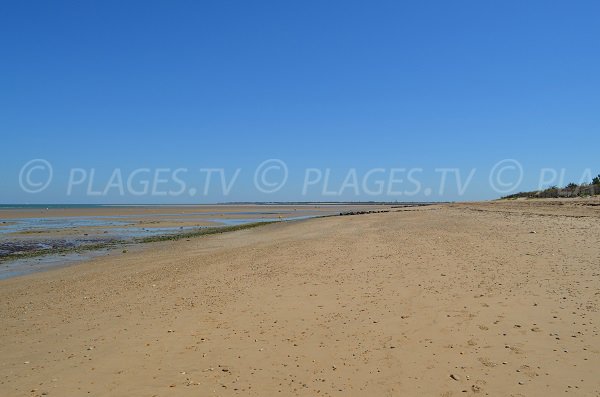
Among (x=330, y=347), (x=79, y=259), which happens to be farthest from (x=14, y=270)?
(x=330, y=347)

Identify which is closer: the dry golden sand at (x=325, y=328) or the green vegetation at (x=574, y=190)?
the dry golden sand at (x=325, y=328)

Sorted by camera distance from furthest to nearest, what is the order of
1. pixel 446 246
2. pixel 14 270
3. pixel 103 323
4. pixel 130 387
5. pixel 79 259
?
pixel 79 259 → pixel 14 270 → pixel 446 246 → pixel 103 323 → pixel 130 387

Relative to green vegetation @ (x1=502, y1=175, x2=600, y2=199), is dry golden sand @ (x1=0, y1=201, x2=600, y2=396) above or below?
below

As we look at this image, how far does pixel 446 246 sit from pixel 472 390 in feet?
31.5

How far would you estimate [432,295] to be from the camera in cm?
818

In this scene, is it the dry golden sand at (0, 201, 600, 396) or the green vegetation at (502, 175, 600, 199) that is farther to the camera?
the green vegetation at (502, 175, 600, 199)

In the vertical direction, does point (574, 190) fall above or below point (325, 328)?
above

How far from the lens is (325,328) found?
22.6 feet

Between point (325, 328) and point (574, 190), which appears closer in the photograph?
point (325, 328)

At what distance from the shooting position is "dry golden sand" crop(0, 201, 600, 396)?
5.12m

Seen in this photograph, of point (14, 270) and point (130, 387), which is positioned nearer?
point (130, 387)

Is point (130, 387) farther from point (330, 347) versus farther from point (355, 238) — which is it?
point (355, 238)

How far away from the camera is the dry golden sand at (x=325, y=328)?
5.12 m

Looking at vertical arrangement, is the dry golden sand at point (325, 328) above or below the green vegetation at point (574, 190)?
below
